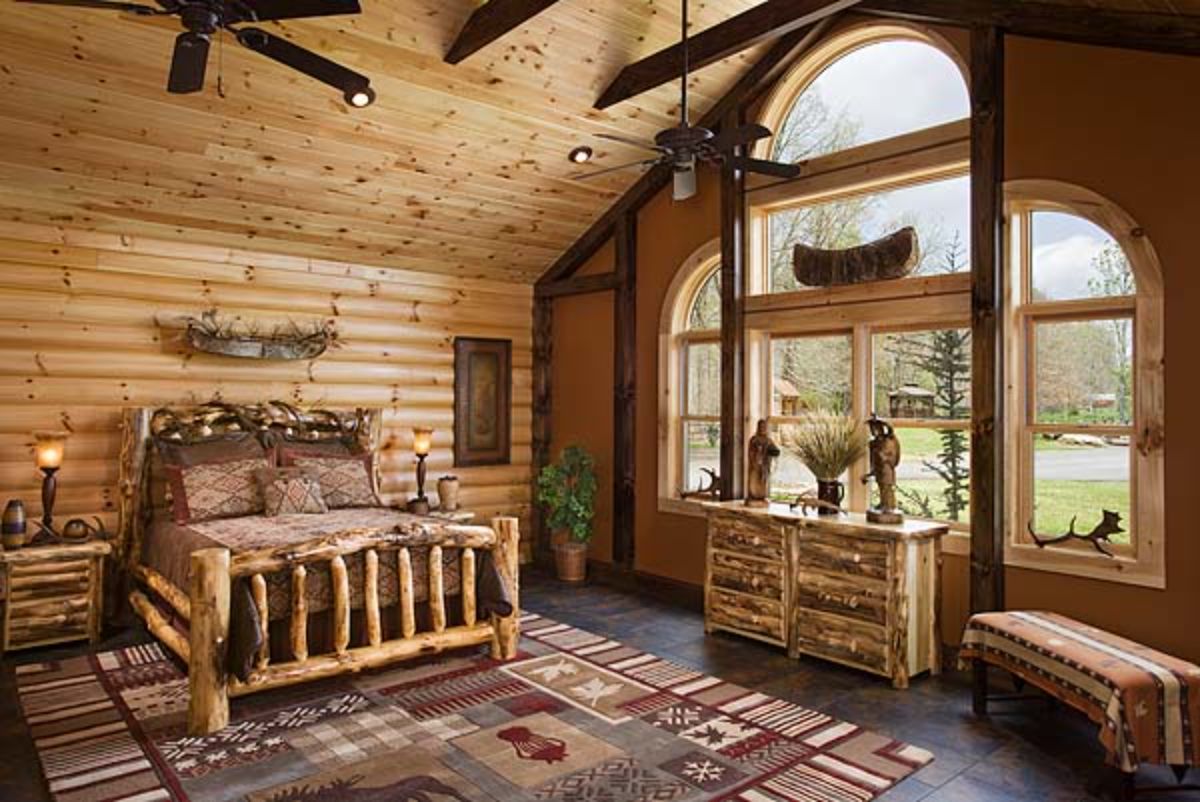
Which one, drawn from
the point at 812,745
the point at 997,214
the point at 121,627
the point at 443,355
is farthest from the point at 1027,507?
the point at 121,627

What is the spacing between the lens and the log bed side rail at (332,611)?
372 cm

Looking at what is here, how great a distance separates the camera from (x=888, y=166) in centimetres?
505

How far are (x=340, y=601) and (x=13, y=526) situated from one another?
239 cm

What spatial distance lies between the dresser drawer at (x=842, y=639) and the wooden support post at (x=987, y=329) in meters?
0.64

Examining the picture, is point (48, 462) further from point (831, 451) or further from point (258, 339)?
point (831, 451)

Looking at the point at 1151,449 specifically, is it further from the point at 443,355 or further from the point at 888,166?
the point at 443,355

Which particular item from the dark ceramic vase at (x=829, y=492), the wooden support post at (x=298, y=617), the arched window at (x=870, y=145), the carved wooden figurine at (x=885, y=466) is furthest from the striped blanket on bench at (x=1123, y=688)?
the wooden support post at (x=298, y=617)

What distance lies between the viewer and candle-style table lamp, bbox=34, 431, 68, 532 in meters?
5.02

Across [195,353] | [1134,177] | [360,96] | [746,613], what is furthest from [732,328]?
[195,353]

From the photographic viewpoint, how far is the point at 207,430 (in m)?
5.84

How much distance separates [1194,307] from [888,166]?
1.92m

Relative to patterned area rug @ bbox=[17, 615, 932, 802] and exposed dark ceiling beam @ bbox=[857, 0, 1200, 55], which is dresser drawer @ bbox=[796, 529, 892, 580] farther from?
exposed dark ceiling beam @ bbox=[857, 0, 1200, 55]

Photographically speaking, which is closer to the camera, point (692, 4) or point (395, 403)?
point (692, 4)

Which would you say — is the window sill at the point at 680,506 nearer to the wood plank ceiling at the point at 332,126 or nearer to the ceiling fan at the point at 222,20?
the wood plank ceiling at the point at 332,126
